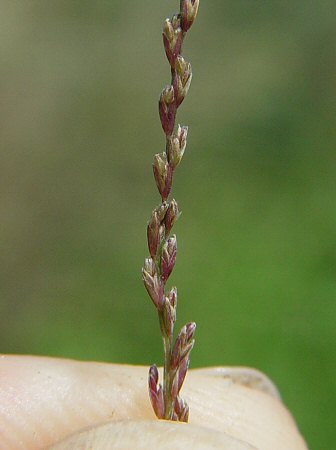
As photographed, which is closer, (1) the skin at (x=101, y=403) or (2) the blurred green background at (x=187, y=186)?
(1) the skin at (x=101, y=403)

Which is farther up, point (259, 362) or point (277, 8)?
point (277, 8)

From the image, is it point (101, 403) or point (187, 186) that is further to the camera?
point (187, 186)

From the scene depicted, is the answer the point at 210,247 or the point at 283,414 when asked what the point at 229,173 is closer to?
the point at 210,247

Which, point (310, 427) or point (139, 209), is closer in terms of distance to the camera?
point (310, 427)

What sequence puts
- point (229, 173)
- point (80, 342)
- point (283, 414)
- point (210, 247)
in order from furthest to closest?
point (229, 173), point (210, 247), point (80, 342), point (283, 414)

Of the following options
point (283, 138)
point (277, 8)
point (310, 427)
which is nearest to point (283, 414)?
point (310, 427)
